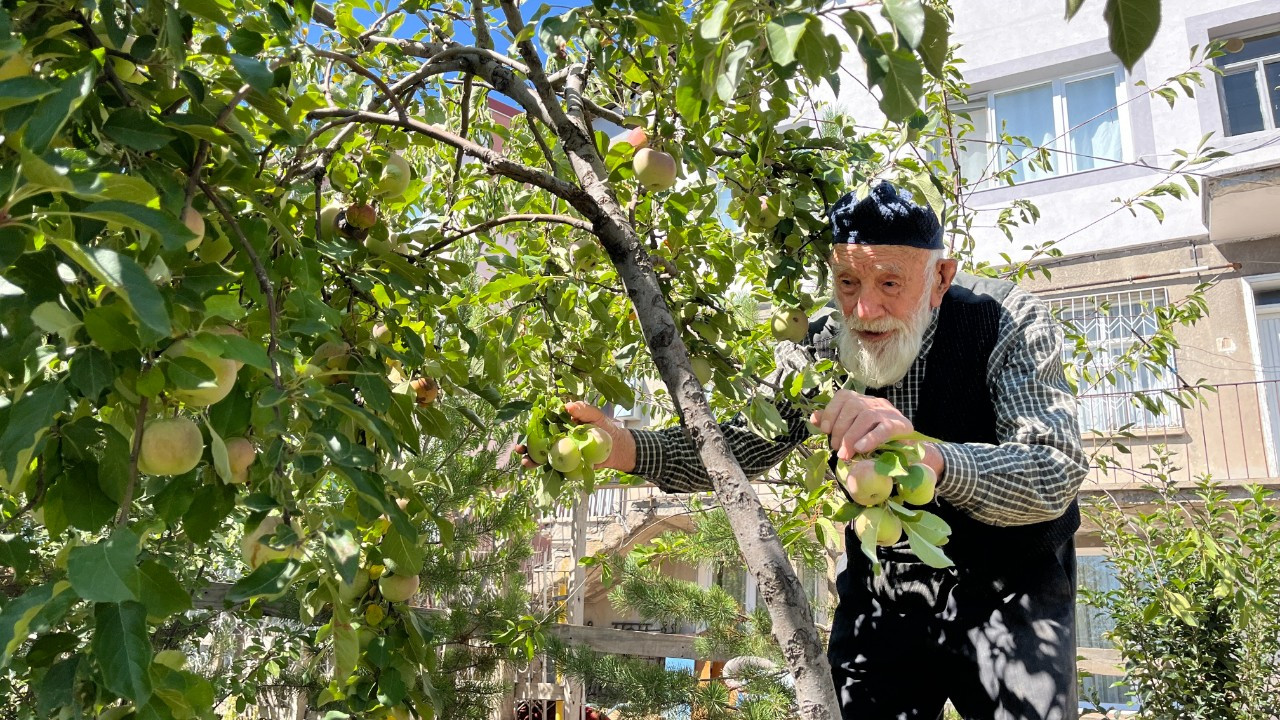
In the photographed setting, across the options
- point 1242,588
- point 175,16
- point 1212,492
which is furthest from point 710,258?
point 1212,492

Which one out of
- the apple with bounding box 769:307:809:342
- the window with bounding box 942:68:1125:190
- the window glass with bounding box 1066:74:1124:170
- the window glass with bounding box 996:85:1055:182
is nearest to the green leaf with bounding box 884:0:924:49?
the apple with bounding box 769:307:809:342

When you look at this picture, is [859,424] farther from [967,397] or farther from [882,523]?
[967,397]

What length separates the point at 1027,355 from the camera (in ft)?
6.23

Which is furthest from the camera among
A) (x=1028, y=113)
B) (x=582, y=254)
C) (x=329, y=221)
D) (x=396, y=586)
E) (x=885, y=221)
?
(x=1028, y=113)

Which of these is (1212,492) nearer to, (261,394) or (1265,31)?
(261,394)

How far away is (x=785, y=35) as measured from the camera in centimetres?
84

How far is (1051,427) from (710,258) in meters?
0.93

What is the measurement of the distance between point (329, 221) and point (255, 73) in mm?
675

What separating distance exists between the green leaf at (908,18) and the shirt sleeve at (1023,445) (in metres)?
0.97

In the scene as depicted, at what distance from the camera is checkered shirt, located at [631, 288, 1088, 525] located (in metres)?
1.63

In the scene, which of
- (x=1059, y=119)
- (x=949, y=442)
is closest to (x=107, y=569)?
(x=949, y=442)

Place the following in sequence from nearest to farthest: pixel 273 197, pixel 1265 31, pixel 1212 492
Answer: pixel 273 197, pixel 1212 492, pixel 1265 31

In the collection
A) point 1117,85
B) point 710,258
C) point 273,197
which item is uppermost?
point 1117,85

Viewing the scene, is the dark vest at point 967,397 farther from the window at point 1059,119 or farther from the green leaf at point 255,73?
the window at point 1059,119
